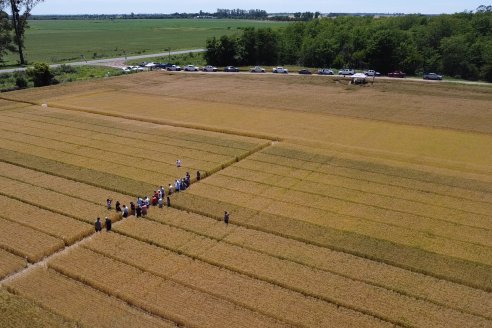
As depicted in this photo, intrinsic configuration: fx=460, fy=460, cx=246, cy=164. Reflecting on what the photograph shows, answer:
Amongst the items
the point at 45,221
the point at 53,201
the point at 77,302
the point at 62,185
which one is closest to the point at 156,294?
the point at 77,302

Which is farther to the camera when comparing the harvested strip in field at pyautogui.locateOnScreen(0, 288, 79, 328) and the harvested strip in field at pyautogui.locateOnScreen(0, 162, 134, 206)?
the harvested strip in field at pyautogui.locateOnScreen(0, 162, 134, 206)

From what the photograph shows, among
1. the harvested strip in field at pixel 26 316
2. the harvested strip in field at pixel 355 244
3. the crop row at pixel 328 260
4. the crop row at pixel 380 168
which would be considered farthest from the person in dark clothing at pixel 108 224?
the crop row at pixel 380 168

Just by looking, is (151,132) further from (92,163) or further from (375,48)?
(375,48)

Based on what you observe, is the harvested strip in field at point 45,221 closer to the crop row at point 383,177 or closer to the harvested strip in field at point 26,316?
the harvested strip in field at point 26,316

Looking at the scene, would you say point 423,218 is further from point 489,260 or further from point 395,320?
point 395,320

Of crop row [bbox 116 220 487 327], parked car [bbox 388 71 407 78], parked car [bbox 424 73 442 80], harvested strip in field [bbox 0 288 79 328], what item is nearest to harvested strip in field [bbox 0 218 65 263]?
harvested strip in field [bbox 0 288 79 328]

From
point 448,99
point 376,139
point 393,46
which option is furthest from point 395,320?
point 393,46

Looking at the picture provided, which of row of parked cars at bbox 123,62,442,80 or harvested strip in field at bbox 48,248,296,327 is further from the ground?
row of parked cars at bbox 123,62,442,80

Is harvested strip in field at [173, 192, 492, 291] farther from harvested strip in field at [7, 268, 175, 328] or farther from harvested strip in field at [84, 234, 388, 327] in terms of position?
harvested strip in field at [7, 268, 175, 328]
